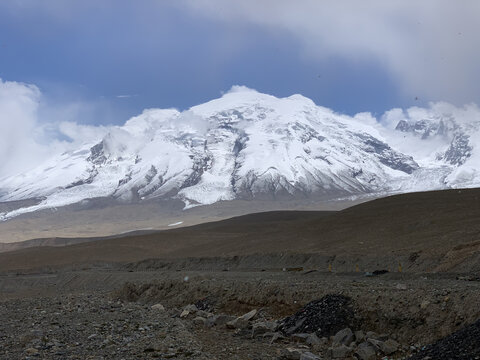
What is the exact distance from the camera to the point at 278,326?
16406mm

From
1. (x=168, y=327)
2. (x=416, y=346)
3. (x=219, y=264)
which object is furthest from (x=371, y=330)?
(x=219, y=264)

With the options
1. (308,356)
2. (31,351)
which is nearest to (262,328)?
(308,356)

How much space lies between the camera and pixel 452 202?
5647 centimetres

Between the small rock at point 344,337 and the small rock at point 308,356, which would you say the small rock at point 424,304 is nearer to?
the small rock at point 344,337

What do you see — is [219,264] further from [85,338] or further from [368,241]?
[85,338]

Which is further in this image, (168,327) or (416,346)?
(168,327)

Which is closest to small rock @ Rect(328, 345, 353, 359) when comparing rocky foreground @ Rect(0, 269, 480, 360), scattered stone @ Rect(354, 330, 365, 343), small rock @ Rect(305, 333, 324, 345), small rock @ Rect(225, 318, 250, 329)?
rocky foreground @ Rect(0, 269, 480, 360)

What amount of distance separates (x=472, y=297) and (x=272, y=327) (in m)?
5.55

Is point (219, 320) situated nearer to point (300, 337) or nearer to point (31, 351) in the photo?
point (300, 337)

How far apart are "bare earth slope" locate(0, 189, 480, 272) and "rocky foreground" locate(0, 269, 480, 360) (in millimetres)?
9607

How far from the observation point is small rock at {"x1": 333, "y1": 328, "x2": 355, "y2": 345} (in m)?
14.5

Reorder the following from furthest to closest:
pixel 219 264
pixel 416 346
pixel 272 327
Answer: pixel 219 264 → pixel 272 327 → pixel 416 346

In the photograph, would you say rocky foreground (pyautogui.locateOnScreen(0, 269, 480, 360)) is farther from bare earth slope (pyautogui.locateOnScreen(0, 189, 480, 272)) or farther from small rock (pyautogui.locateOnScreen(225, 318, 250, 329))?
bare earth slope (pyautogui.locateOnScreen(0, 189, 480, 272))

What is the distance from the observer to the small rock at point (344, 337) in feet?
47.4
